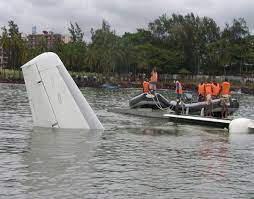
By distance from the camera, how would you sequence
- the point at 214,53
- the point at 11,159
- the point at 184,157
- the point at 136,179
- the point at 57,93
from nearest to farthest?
the point at 136,179 < the point at 11,159 < the point at 184,157 < the point at 57,93 < the point at 214,53

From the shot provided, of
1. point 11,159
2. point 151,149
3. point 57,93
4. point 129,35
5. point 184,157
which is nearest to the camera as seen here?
point 11,159

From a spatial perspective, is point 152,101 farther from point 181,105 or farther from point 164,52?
point 164,52

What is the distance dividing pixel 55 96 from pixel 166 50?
367 ft

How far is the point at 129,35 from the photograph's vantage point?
472ft

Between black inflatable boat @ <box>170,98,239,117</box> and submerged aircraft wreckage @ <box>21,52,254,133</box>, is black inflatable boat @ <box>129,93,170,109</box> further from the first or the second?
submerged aircraft wreckage @ <box>21,52,254,133</box>

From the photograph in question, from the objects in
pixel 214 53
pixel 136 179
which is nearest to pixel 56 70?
pixel 136 179

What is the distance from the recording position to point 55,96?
681 inches

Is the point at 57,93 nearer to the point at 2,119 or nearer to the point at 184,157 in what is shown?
the point at 184,157

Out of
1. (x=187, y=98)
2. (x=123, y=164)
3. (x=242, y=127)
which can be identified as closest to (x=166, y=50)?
(x=187, y=98)

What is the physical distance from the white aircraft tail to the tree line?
9788cm

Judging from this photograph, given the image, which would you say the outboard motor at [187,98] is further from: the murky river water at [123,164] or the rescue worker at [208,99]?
the murky river water at [123,164]

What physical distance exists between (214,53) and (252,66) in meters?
11.8

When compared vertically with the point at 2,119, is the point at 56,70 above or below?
above

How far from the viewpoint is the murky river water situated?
1036cm
